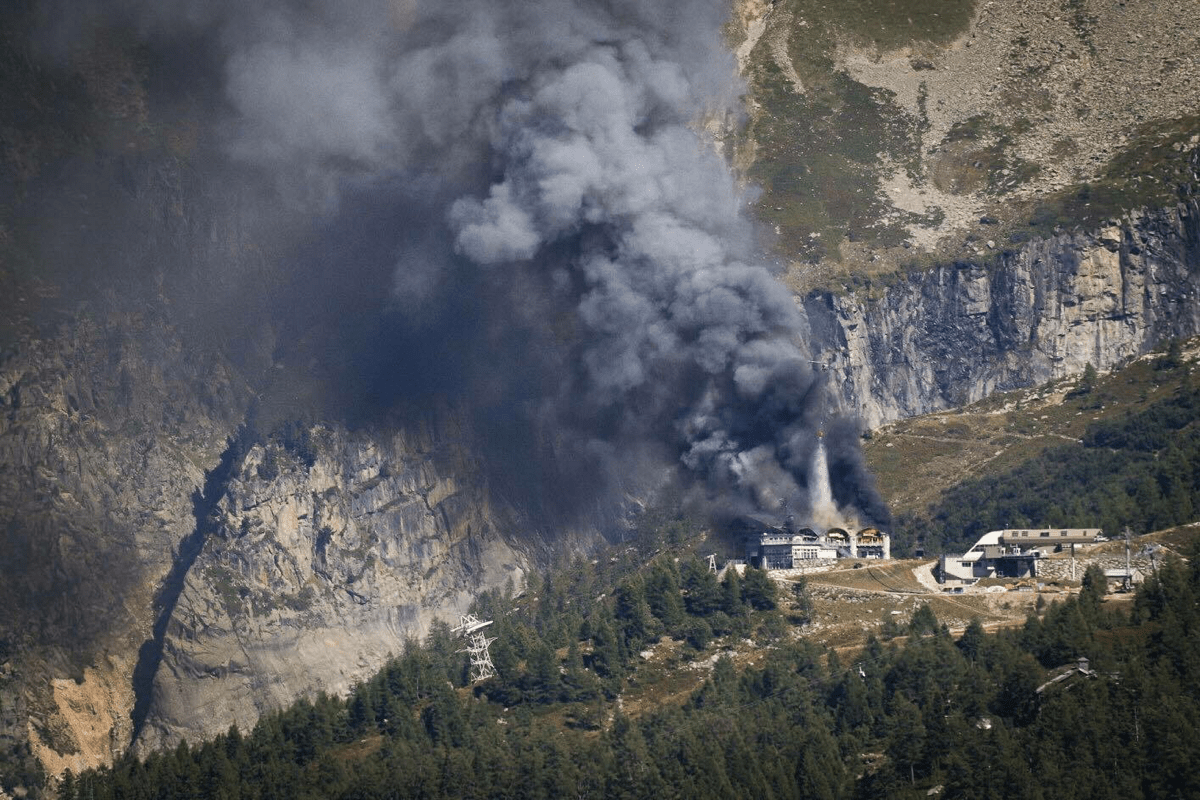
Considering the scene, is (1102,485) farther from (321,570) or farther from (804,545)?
(321,570)

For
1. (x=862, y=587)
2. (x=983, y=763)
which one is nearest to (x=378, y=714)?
(x=862, y=587)

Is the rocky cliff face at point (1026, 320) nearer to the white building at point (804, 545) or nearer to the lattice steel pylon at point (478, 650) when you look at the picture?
the white building at point (804, 545)

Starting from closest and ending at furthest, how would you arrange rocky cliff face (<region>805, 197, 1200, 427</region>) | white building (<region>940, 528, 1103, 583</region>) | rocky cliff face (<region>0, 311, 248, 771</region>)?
white building (<region>940, 528, 1103, 583</region>) < rocky cliff face (<region>0, 311, 248, 771</region>) < rocky cliff face (<region>805, 197, 1200, 427</region>)

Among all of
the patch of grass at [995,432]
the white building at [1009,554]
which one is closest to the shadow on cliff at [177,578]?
the patch of grass at [995,432]

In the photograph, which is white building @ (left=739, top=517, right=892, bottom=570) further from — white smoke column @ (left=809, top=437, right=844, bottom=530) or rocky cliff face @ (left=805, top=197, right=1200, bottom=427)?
rocky cliff face @ (left=805, top=197, right=1200, bottom=427)

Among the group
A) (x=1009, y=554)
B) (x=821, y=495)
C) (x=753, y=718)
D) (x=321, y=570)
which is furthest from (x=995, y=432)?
(x=753, y=718)

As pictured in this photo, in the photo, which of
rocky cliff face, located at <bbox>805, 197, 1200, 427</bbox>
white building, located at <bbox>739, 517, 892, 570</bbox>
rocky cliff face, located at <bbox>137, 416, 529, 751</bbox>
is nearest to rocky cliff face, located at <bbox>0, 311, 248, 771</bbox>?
rocky cliff face, located at <bbox>137, 416, 529, 751</bbox>

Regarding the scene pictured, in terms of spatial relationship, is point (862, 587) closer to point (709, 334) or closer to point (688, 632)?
point (688, 632)
